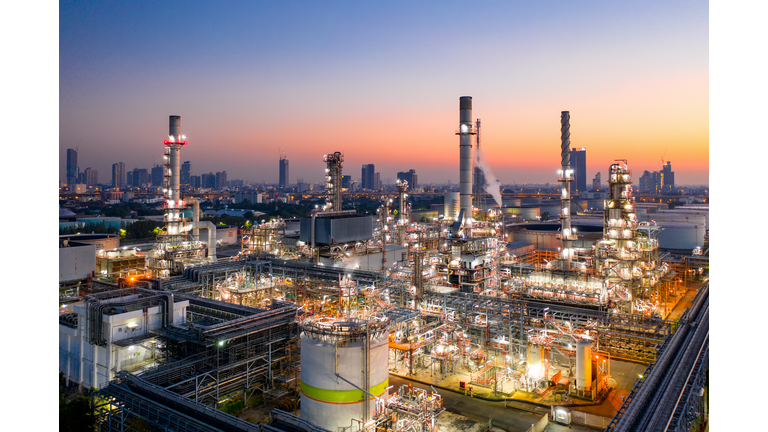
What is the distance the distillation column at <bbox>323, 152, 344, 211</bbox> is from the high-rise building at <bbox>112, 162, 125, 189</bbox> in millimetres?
91530

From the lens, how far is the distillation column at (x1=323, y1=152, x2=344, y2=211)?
4816 cm

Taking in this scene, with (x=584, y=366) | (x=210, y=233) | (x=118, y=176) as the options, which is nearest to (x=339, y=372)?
(x=584, y=366)

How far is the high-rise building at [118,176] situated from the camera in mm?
118250

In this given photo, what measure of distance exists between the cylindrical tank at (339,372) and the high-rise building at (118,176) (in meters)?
119

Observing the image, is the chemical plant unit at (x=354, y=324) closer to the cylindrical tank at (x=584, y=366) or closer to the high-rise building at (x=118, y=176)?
the cylindrical tank at (x=584, y=366)

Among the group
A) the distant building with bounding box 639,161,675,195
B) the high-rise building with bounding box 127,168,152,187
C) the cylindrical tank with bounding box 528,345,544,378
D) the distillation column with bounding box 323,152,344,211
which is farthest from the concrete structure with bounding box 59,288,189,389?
the high-rise building with bounding box 127,168,152,187

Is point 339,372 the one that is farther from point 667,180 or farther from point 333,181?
point 667,180

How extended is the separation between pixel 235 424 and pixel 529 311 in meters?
19.6

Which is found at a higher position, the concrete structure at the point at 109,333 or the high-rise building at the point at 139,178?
the high-rise building at the point at 139,178

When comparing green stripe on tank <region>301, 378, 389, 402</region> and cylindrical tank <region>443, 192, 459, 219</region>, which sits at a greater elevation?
cylindrical tank <region>443, 192, 459, 219</region>

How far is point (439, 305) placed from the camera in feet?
96.1

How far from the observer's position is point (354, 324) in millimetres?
17422

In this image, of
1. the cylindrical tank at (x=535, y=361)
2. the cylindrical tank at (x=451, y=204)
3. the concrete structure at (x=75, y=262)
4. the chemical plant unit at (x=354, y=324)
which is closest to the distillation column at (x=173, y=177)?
the chemical plant unit at (x=354, y=324)

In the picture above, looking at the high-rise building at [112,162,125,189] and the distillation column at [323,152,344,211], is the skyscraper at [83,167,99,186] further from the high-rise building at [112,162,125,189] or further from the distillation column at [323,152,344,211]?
the distillation column at [323,152,344,211]
